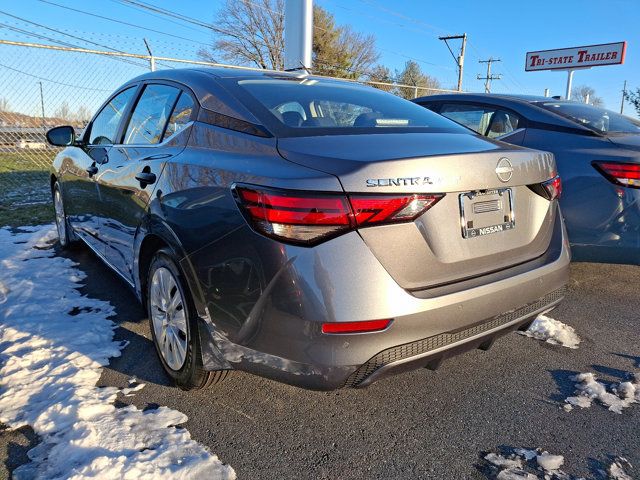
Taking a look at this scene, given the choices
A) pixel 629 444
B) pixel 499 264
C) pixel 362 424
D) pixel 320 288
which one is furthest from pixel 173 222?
pixel 629 444

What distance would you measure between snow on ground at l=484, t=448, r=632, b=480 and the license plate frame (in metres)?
0.94

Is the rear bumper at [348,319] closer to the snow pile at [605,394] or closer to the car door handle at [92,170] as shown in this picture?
the snow pile at [605,394]

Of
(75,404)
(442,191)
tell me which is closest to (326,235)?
(442,191)

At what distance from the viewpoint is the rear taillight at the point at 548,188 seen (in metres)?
2.28

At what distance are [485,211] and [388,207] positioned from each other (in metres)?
0.51

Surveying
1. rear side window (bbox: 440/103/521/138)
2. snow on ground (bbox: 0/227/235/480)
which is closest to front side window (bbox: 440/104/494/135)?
rear side window (bbox: 440/103/521/138)

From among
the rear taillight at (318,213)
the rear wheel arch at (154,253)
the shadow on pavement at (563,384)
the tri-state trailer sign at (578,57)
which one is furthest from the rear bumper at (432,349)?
the tri-state trailer sign at (578,57)

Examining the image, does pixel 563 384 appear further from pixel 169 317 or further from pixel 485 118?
pixel 485 118

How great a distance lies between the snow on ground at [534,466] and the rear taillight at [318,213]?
1.11 meters

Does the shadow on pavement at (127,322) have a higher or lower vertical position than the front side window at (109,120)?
lower

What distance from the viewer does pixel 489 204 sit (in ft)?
6.61

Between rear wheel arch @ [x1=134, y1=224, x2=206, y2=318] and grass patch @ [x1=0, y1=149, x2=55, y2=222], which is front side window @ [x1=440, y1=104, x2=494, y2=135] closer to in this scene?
rear wheel arch @ [x1=134, y1=224, x2=206, y2=318]

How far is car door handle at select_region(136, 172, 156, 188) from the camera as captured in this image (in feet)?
8.25

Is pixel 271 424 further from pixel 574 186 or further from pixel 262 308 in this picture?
pixel 574 186
